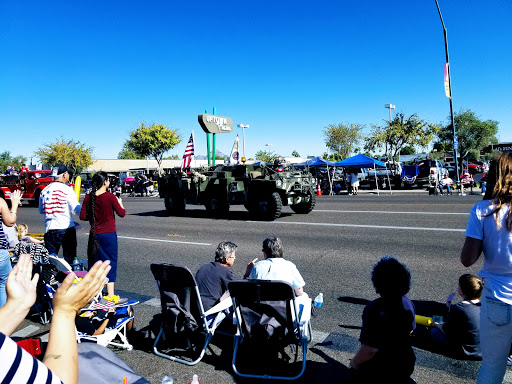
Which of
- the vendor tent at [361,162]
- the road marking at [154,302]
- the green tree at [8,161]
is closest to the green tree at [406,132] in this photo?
the vendor tent at [361,162]

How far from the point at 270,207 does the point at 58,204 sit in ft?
27.1

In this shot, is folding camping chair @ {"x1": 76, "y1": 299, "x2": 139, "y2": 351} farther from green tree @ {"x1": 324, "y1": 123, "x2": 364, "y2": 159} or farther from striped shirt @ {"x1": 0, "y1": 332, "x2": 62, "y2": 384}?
green tree @ {"x1": 324, "y1": 123, "x2": 364, "y2": 159}

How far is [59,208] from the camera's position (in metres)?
5.52

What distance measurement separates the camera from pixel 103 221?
203 inches

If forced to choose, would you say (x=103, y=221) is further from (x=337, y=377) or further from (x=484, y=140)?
(x=484, y=140)

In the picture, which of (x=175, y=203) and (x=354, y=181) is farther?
(x=354, y=181)

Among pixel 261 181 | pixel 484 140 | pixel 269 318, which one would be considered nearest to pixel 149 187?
pixel 261 181

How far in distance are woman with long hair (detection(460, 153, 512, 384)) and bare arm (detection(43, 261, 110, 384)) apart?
2.18m

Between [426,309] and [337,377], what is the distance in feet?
6.61

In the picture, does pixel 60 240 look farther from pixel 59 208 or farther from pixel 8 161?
pixel 8 161

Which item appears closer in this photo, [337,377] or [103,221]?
[337,377]

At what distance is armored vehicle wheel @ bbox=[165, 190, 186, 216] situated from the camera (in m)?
16.0

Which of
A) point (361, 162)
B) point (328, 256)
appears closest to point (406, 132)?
point (361, 162)

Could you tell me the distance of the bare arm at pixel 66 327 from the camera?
1.44 m
